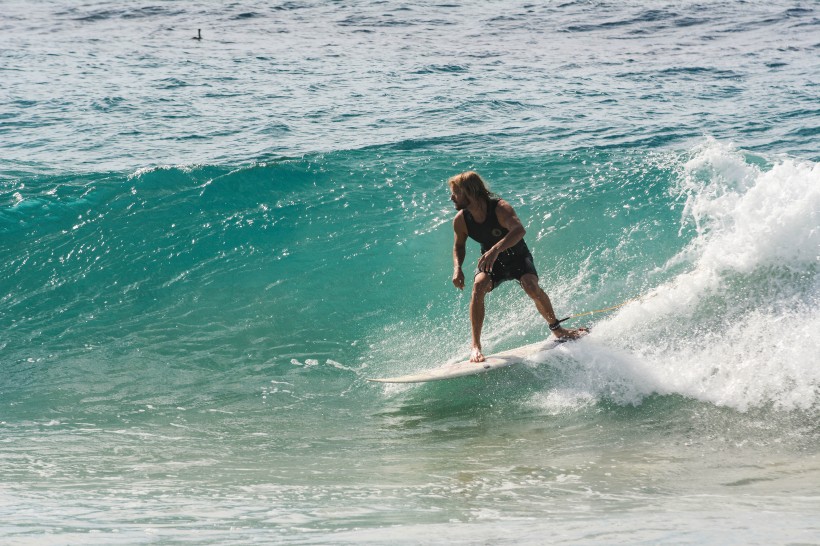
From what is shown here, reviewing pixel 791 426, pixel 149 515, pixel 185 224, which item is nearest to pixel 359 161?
pixel 185 224

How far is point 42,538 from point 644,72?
16603mm

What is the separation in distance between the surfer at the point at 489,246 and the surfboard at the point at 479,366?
3.0 inches

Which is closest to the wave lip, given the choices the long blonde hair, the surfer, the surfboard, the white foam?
Answer: the white foam

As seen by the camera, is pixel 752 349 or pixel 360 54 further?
pixel 360 54

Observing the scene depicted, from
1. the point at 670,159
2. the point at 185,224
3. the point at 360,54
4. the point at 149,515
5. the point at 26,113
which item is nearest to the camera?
the point at 149,515

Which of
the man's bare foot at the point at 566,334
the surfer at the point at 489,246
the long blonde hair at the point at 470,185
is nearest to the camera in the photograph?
the long blonde hair at the point at 470,185

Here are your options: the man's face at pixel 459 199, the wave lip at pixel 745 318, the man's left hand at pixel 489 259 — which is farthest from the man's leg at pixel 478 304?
the wave lip at pixel 745 318

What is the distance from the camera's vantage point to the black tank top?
21.8 ft

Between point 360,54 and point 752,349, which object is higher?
point 360,54

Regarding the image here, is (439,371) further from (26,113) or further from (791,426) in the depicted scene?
(26,113)

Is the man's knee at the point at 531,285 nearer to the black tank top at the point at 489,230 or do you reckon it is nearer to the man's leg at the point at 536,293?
the man's leg at the point at 536,293

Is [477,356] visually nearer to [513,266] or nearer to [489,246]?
[513,266]

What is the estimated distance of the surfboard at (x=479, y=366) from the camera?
6.77 m

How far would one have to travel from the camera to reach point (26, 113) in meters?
15.9
